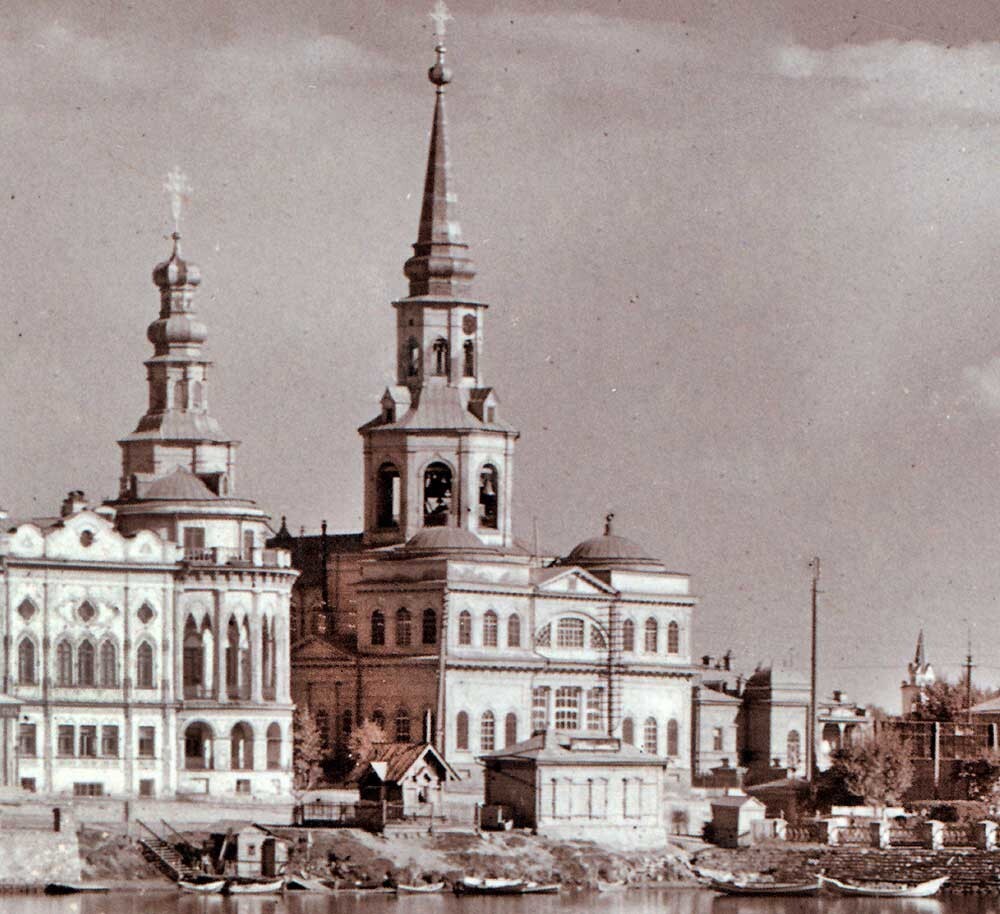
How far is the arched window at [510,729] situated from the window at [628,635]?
7002 mm

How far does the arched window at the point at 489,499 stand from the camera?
509 feet

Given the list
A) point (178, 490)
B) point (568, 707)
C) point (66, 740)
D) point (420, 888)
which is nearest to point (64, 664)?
point (66, 740)

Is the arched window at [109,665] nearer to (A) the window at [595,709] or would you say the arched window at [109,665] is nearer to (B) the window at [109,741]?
(B) the window at [109,741]

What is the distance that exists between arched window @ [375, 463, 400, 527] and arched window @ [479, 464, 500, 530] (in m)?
3.26

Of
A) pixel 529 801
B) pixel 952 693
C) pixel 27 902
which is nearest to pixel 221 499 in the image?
pixel 529 801

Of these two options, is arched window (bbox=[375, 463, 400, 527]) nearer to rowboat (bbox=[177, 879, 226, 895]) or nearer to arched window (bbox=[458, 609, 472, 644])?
arched window (bbox=[458, 609, 472, 644])

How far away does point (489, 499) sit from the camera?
510ft

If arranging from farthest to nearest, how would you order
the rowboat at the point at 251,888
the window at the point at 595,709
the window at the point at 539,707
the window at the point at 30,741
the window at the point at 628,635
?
the window at the point at 628,635, the window at the point at 595,709, the window at the point at 539,707, the window at the point at 30,741, the rowboat at the point at 251,888

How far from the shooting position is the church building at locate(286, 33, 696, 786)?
149000mm

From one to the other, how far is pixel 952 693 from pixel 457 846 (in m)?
46.4

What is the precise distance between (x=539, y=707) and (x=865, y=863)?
19739 millimetres

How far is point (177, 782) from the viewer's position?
458 feet

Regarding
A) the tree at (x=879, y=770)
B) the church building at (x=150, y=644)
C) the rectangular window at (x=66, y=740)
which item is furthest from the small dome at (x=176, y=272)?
the tree at (x=879, y=770)

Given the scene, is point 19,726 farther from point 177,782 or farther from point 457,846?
point 457,846
